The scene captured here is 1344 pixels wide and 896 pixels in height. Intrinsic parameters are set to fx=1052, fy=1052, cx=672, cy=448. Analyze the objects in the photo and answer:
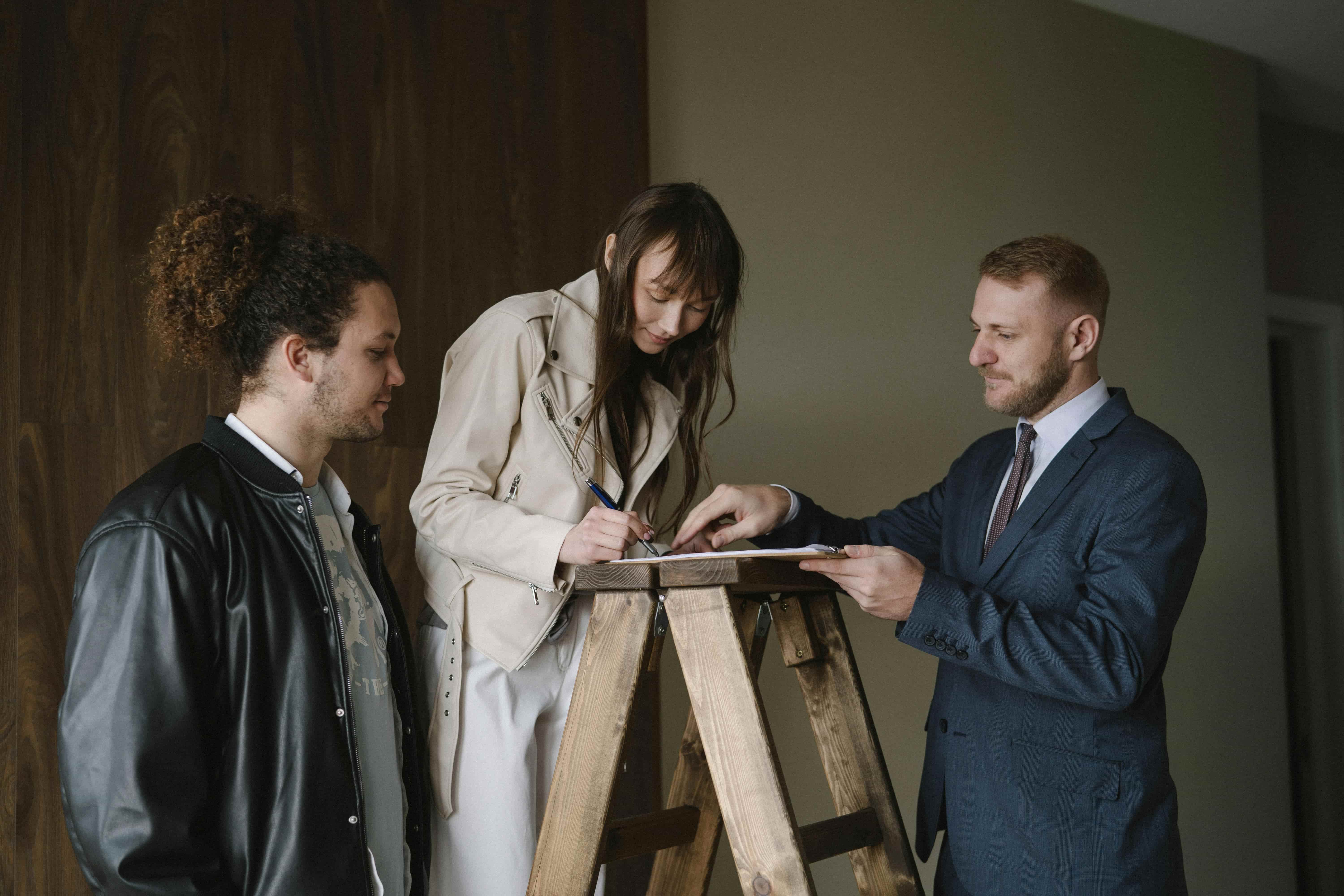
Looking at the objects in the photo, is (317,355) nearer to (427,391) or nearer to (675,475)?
(427,391)

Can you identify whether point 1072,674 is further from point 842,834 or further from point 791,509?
point 791,509

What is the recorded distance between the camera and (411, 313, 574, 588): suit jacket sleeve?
1526 mm

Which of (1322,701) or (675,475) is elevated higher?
(675,475)

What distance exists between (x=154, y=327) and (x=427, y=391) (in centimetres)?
76

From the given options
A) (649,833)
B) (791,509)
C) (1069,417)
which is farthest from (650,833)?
(1069,417)

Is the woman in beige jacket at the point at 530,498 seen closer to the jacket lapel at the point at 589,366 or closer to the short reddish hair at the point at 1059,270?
the jacket lapel at the point at 589,366

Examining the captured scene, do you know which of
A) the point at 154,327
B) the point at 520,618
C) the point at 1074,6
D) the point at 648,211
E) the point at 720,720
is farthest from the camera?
the point at 1074,6

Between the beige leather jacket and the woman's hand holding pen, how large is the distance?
24mm

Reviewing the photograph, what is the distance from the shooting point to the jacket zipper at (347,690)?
1.31 meters

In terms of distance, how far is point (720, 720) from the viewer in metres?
→ 1.35

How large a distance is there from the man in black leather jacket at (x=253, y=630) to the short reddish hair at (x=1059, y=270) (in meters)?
1.03

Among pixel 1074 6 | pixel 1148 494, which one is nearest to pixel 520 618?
pixel 1148 494

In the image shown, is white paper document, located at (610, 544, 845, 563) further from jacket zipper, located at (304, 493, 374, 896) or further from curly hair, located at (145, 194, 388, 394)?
curly hair, located at (145, 194, 388, 394)

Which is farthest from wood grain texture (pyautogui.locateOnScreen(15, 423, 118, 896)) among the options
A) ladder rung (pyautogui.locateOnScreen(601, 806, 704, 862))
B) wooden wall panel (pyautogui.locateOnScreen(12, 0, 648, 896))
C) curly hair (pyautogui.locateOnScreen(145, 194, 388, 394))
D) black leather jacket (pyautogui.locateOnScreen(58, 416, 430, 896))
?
ladder rung (pyautogui.locateOnScreen(601, 806, 704, 862))
